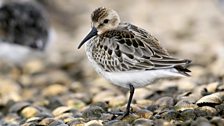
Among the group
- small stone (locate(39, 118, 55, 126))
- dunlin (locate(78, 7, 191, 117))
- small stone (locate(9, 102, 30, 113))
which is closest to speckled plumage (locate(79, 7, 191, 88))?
dunlin (locate(78, 7, 191, 117))

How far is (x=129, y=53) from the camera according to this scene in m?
5.99

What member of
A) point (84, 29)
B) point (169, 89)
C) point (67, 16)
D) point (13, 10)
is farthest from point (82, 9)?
point (169, 89)

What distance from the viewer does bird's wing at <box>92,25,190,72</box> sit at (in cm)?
591

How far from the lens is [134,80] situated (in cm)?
597

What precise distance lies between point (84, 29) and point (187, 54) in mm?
3730

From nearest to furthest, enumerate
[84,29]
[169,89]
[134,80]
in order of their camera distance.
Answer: [134,80] < [169,89] < [84,29]

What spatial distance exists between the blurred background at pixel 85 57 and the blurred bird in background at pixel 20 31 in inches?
7.2

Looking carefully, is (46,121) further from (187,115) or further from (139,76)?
(187,115)

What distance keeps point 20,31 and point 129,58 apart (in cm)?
517

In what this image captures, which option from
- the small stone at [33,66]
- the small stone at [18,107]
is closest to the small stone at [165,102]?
the small stone at [18,107]

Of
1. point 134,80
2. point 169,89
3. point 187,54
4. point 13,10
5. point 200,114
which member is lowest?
point 200,114

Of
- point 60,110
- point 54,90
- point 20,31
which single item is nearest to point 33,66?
point 20,31

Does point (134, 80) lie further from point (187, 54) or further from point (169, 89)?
point (187, 54)

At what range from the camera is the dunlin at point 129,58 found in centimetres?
587
